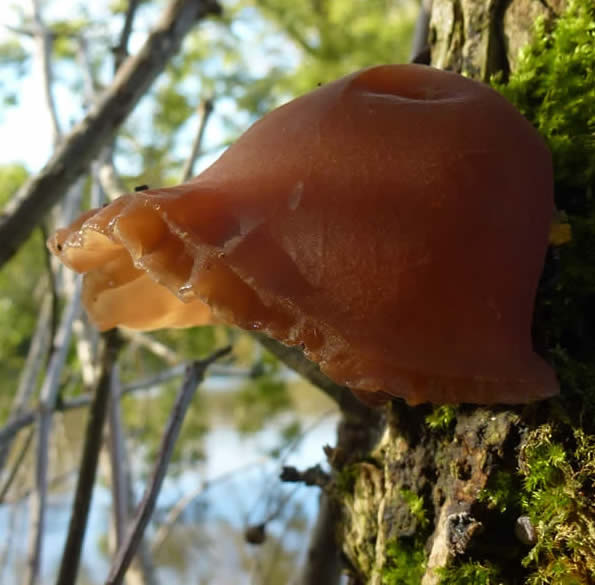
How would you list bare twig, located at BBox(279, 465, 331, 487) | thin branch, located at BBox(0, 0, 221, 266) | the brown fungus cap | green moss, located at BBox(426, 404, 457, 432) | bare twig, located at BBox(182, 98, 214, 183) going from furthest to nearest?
bare twig, located at BBox(182, 98, 214, 183), thin branch, located at BBox(0, 0, 221, 266), bare twig, located at BBox(279, 465, 331, 487), green moss, located at BBox(426, 404, 457, 432), the brown fungus cap

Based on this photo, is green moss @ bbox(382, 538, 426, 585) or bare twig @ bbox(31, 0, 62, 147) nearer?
green moss @ bbox(382, 538, 426, 585)

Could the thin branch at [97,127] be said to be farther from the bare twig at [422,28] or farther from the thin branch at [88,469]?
the bare twig at [422,28]

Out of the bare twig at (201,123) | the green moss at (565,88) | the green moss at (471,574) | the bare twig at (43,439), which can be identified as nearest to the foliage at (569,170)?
the green moss at (565,88)

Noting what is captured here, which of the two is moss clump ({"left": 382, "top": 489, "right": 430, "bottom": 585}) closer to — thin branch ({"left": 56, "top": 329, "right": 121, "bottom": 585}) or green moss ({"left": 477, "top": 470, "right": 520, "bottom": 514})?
green moss ({"left": 477, "top": 470, "right": 520, "bottom": 514})

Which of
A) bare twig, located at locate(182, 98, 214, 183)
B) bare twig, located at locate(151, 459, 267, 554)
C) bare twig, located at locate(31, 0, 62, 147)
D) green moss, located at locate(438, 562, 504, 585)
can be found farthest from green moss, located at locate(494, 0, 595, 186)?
bare twig, located at locate(151, 459, 267, 554)

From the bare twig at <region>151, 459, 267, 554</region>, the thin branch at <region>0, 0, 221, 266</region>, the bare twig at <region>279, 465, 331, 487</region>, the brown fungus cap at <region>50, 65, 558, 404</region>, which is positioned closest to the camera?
the brown fungus cap at <region>50, 65, 558, 404</region>

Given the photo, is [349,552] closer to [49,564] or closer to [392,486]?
[392,486]

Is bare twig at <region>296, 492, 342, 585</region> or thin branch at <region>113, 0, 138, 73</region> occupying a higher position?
thin branch at <region>113, 0, 138, 73</region>
